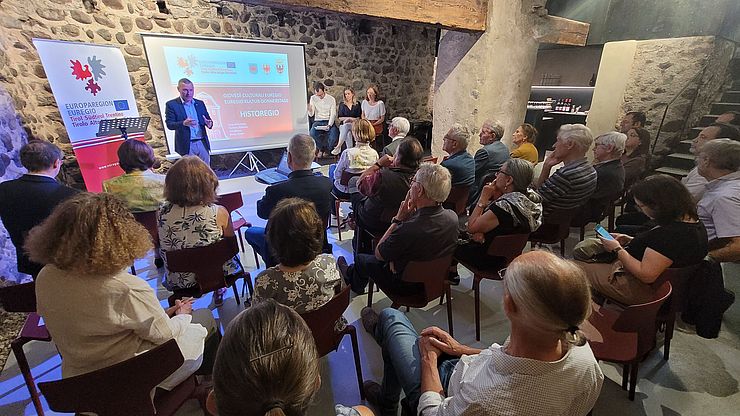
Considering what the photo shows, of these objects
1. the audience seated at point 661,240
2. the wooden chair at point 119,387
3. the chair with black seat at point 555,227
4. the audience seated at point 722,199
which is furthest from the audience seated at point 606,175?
the wooden chair at point 119,387

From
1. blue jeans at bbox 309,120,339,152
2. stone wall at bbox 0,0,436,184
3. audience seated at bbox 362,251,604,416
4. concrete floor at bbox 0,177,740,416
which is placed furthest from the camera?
blue jeans at bbox 309,120,339,152

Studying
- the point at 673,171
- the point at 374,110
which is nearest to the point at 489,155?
the point at 673,171

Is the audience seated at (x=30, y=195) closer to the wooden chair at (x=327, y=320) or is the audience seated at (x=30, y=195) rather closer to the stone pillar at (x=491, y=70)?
the wooden chair at (x=327, y=320)

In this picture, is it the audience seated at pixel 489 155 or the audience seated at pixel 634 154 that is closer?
the audience seated at pixel 489 155

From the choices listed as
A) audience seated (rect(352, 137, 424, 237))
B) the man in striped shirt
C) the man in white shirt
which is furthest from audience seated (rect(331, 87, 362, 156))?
the man in striped shirt

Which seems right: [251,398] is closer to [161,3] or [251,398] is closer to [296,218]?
[296,218]

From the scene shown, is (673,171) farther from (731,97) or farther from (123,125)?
(123,125)

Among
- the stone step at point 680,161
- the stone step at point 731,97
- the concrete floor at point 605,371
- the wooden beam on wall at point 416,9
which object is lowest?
the concrete floor at point 605,371

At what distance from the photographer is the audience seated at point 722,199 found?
1.87m

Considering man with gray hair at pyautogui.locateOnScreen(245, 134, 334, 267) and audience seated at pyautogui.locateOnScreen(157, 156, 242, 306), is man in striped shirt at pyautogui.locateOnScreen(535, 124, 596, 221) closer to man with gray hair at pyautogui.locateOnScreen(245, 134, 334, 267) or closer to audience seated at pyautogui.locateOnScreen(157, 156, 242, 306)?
man with gray hair at pyautogui.locateOnScreen(245, 134, 334, 267)

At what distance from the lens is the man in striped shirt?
7.79 ft

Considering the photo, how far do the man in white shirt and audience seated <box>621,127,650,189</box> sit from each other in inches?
171

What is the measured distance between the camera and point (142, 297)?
1103mm

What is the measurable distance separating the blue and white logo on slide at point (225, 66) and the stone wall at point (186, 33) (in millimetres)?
255
